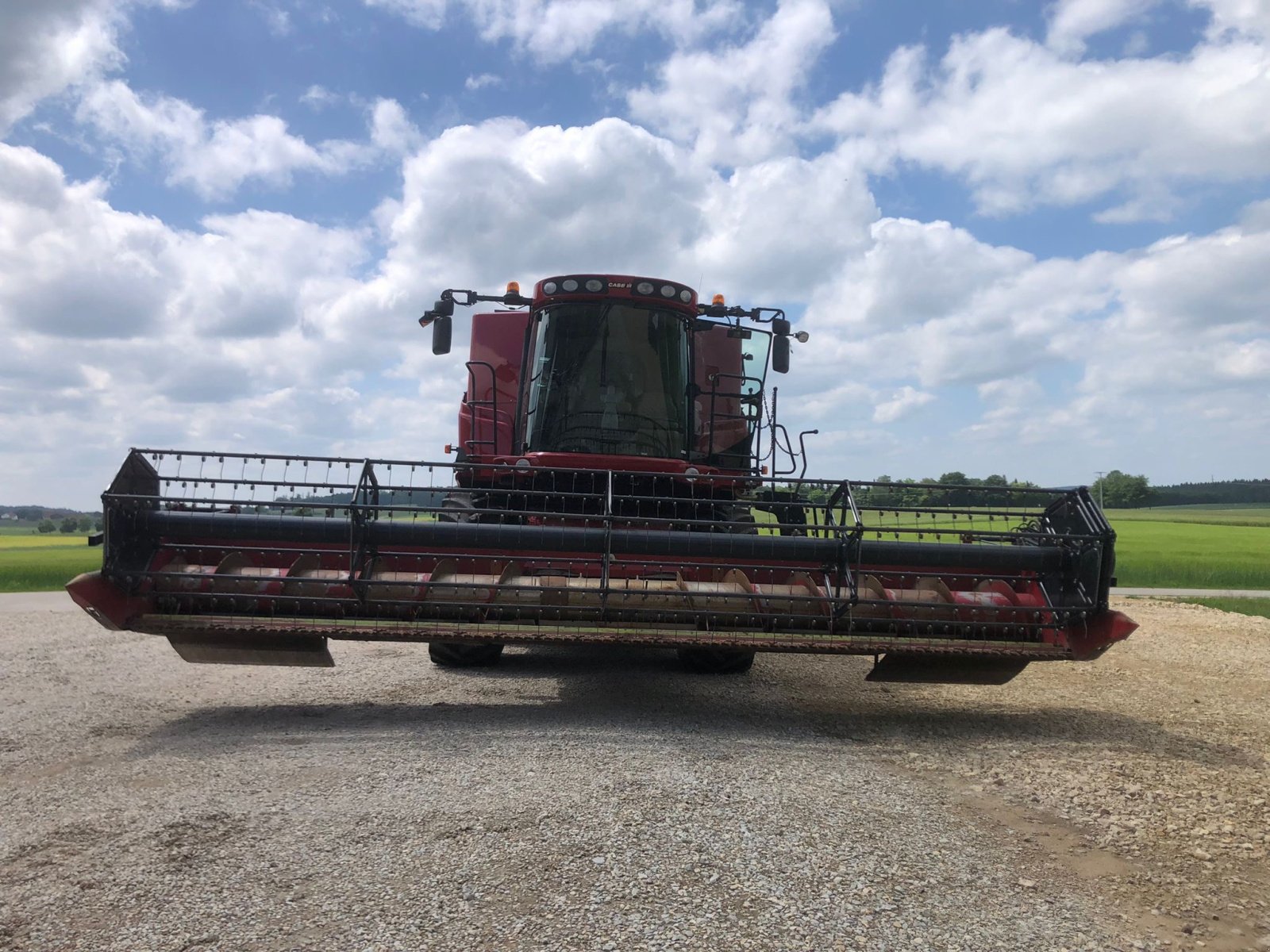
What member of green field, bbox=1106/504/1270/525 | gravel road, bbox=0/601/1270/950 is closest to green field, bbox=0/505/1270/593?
gravel road, bbox=0/601/1270/950

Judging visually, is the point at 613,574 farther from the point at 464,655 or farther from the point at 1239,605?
the point at 1239,605

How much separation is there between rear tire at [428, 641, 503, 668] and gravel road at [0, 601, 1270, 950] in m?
0.76

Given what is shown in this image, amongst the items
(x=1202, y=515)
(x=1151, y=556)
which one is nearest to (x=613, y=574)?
(x=1151, y=556)

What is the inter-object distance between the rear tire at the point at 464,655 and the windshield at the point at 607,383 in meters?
Answer: 1.82

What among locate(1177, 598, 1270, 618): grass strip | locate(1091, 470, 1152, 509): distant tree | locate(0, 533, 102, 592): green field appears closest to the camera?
locate(1177, 598, 1270, 618): grass strip

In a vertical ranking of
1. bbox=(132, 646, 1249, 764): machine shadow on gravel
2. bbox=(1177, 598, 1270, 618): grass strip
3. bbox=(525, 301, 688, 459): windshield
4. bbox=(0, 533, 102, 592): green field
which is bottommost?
bbox=(0, 533, 102, 592): green field

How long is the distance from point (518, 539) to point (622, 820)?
247 cm

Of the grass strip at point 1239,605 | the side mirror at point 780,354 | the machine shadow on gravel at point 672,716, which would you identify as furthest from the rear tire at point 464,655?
the grass strip at point 1239,605

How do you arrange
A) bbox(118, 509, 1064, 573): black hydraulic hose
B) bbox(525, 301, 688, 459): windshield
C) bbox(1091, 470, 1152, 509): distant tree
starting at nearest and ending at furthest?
1. bbox(118, 509, 1064, 573): black hydraulic hose
2. bbox(525, 301, 688, 459): windshield
3. bbox(1091, 470, 1152, 509): distant tree

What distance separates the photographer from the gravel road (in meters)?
2.78

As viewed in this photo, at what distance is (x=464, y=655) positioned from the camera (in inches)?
300

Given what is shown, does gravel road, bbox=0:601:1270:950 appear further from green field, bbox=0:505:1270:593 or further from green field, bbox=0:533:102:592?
green field, bbox=0:533:102:592

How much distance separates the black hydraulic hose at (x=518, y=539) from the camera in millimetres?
5629

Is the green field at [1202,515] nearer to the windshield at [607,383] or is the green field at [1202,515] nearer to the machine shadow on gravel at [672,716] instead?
the machine shadow on gravel at [672,716]
